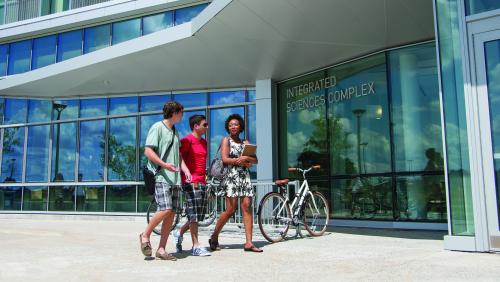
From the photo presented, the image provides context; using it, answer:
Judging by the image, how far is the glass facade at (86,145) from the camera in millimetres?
13477

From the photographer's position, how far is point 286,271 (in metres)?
4.59

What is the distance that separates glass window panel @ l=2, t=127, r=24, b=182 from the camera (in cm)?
1515

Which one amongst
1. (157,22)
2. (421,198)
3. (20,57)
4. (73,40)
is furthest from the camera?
(20,57)

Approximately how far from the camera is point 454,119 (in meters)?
5.73

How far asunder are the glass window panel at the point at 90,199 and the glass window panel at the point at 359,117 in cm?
720

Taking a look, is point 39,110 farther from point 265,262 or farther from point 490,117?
point 490,117

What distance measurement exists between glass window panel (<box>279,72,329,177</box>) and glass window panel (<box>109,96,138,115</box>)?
4745mm

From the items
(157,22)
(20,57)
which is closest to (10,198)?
(20,57)

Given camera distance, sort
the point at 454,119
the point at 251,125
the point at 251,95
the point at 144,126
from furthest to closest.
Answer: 1. the point at 144,126
2. the point at 251,95
3. the point at 251,125
4. the point at 454,119

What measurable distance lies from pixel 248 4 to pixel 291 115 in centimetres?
394

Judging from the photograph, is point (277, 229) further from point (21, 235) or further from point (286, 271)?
point (21, 235)

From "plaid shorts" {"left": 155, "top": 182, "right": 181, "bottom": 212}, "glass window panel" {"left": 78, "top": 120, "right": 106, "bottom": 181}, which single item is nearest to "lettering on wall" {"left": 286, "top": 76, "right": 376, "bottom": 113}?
"plaid shorts" {"left": 155, "top": 182, "right": 181, "bottom": 212}

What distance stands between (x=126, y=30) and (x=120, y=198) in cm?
531

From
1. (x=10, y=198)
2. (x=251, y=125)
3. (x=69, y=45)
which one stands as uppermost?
(x=69, y=45)
